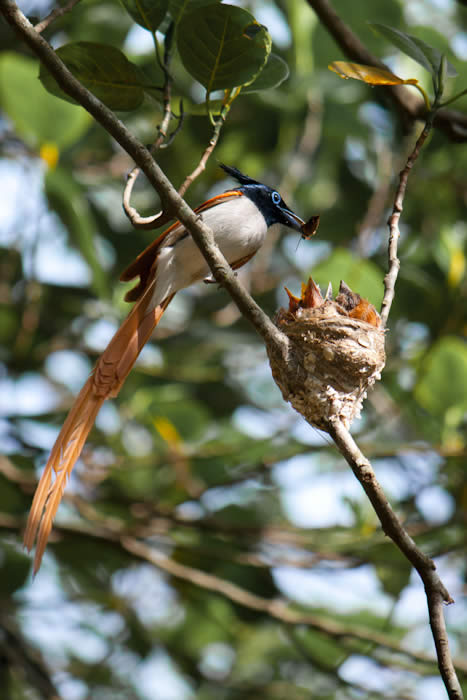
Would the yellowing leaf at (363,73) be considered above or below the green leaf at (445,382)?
above

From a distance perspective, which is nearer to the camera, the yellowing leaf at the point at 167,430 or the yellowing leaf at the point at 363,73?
the yellowing leaf at the point at 363,73

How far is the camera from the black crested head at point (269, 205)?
3.17 m

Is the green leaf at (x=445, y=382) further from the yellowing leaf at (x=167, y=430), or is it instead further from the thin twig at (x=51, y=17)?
the thin twig at (x=51, y=17)

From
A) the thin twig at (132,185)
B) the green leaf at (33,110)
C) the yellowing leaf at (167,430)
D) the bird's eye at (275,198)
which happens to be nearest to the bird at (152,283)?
the bird's eye at (275,198)

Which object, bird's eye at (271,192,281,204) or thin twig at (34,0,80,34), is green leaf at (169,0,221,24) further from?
bird's eye at (271,192,281,204)

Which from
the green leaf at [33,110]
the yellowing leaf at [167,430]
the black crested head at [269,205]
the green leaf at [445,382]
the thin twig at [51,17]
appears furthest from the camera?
the yellowing leaf at [167,430]

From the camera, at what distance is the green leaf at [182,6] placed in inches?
83.8

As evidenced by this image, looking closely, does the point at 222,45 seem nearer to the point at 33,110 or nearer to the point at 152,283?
the point at 152,283

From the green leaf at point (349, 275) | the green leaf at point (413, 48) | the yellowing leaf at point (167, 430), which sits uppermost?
the green leaf at point (413, 48)

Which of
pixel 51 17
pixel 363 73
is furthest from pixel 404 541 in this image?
pixel 51 17

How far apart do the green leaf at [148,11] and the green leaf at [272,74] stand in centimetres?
31

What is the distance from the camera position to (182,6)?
2129 millimetres

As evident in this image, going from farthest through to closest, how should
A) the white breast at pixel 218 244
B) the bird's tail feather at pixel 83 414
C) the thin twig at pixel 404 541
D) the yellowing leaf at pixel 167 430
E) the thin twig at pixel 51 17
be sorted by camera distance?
the yellowing leaf at pixel 167 430
the white breast at pixel 218 244
the bird's tail feather at pixel 83 414
the thin twig at pixel 51 17
the thin twig at pixel 404 541

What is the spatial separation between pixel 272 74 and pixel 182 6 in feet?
1.00
